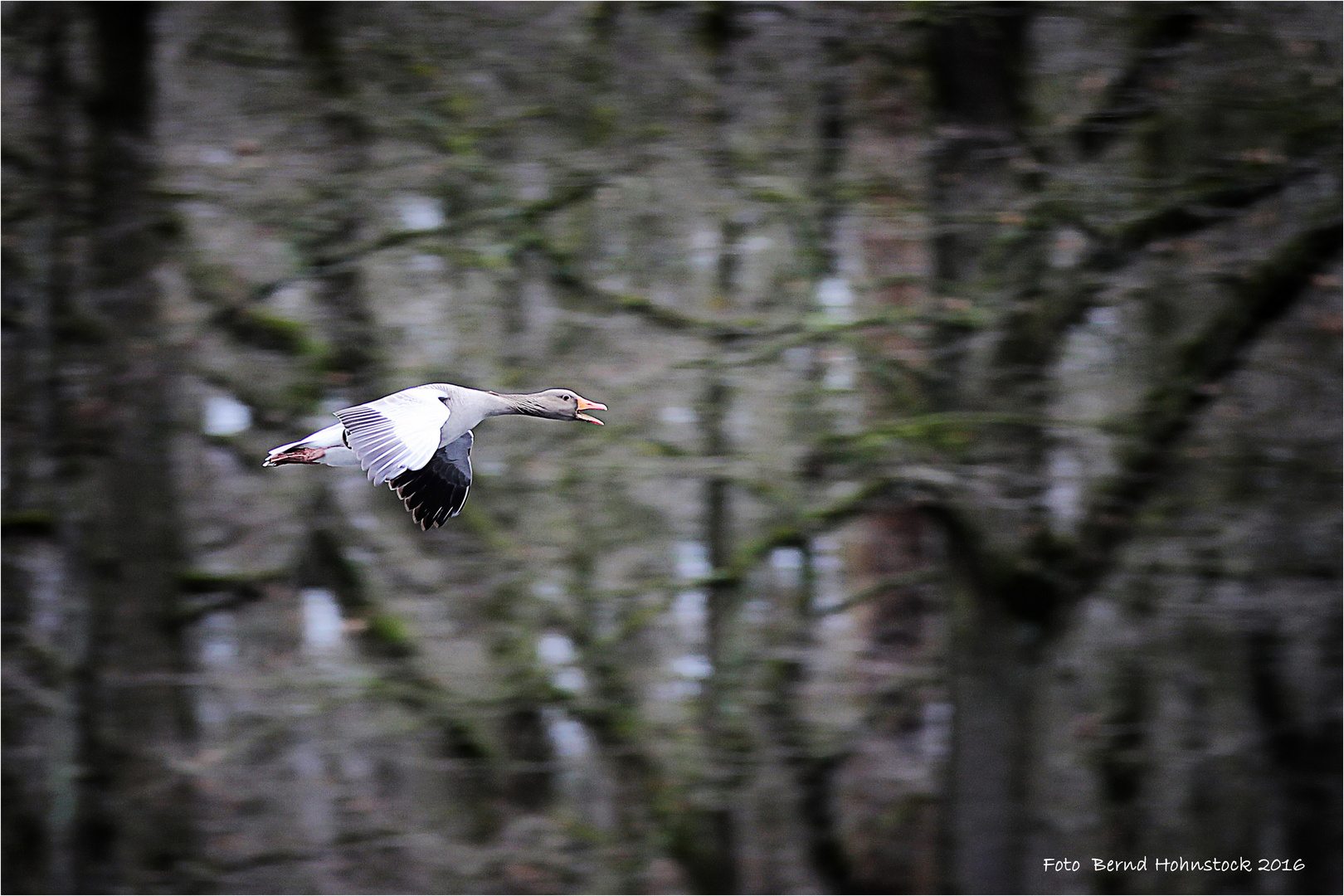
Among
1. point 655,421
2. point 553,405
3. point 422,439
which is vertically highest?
point 422,439

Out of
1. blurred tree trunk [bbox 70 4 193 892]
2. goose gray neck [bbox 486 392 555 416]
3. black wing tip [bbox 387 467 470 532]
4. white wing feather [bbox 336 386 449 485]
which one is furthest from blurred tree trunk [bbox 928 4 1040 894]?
blurred tree trunk [bbox 70 4 193 892]

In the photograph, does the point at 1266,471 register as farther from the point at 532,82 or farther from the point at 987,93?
the point at 532,82

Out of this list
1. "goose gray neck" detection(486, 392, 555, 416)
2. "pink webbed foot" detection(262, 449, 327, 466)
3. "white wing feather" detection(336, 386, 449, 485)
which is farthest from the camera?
"goose gray neck" detection(486, 392, 555, 416)

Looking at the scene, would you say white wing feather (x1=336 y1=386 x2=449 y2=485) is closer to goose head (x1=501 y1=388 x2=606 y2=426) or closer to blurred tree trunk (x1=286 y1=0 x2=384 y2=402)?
goose head (x1=501 y1=388 x2=606 y2=426)

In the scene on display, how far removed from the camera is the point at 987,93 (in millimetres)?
5406

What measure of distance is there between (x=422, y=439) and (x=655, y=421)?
1868 mm

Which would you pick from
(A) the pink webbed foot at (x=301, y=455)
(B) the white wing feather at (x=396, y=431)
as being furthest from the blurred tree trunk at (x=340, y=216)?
(B) the white wing feather at (x=396, y=431)

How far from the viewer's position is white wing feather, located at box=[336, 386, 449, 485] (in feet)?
11.5

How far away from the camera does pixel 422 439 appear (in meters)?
3.65

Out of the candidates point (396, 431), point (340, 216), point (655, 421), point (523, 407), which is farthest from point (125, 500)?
point (396, 431)

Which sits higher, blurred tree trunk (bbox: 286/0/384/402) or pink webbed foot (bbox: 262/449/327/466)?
blurred tree trunk (bbox: 286/0/384/402)

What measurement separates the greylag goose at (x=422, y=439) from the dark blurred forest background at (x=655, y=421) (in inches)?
31.7

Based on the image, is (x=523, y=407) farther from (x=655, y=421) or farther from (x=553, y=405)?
(x=655, y=421)

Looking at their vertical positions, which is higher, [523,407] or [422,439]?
[422,439]
